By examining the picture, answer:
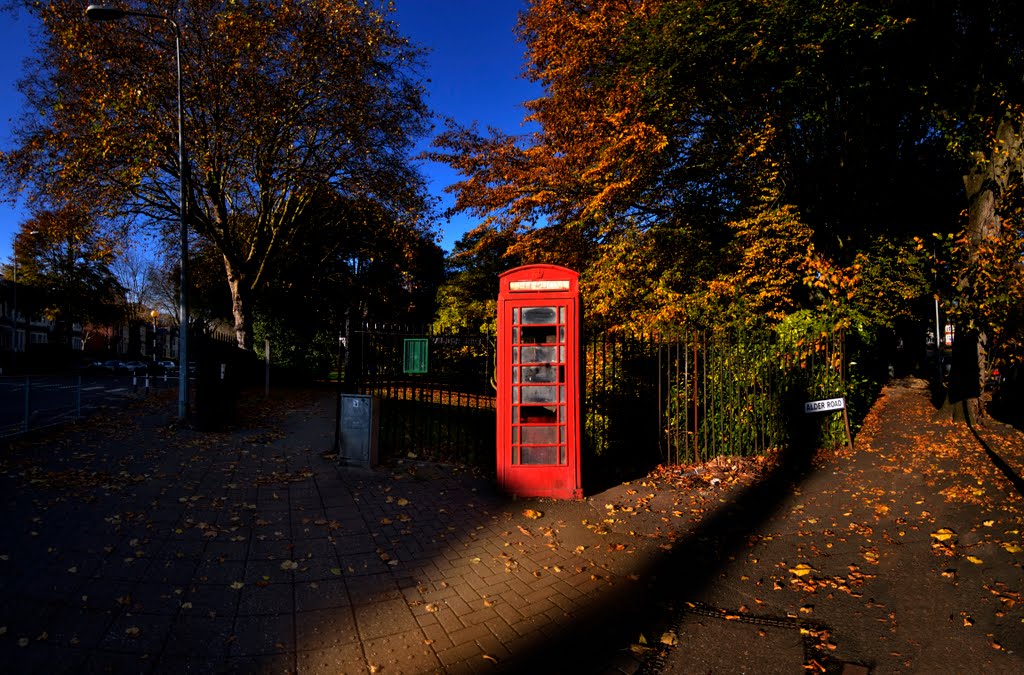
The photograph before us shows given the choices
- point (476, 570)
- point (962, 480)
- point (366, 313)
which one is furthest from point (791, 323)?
point (366, 313)

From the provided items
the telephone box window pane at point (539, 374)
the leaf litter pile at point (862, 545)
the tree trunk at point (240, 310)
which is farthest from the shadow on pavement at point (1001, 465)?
the tree trunk at point (240, 310)

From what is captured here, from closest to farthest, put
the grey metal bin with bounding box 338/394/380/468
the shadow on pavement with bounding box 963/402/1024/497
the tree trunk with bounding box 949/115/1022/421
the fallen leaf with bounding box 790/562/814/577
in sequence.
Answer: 1. the fallen leaf with bounding box 790/562/814/577
2. the shadow on pavement with bounding box 963/402/1024/497
3. the grey metal bin with bounding box 338/394/380/468
4. the tree trunk with bounding box 949/115/1022/421

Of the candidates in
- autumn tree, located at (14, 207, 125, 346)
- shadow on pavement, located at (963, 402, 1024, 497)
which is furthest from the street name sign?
autumn tree, located at (14, 207, 125, 346)

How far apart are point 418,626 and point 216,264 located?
87.7ft

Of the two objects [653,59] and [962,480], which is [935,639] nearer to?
[962,480]

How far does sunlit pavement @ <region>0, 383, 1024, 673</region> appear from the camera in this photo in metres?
3.00

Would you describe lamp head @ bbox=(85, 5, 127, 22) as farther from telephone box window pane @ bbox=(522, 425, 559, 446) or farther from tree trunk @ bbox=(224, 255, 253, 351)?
telephone box window pane @ bbox=(522, 425, 559, 446)

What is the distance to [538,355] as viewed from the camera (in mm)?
6000

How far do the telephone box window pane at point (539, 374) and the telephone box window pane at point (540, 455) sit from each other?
821 millimetres

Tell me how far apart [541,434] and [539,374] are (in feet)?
2.36

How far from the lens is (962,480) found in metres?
5.61

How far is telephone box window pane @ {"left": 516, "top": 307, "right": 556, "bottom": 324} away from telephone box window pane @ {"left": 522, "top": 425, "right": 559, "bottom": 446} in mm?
1264

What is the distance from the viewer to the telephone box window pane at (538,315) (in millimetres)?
5957

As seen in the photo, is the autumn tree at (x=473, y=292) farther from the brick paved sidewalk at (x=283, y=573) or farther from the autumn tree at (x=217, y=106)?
the brick paved sidewalk at (x=283, y=573)
